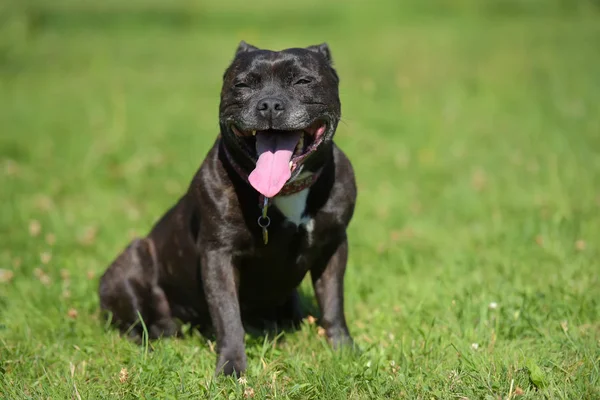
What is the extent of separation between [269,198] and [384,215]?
2890 mm

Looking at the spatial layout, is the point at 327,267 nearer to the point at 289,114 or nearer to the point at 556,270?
the point at 289,114

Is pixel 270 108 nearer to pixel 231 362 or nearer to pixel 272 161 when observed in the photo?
pixel 272 161

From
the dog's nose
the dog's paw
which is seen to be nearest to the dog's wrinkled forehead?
the dog's nose

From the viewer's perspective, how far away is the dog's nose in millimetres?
3555

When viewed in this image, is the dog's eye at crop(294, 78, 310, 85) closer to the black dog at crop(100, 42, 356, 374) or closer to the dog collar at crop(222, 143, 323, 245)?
the black dog at crop(100, 42, 356, 374)

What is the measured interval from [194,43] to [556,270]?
14981mm

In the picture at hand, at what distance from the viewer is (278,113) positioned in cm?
356

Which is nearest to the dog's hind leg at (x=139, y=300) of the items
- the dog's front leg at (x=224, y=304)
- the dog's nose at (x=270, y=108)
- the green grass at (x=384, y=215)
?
the green grass at (x=384, y=215)

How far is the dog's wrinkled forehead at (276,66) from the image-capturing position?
12.4ft

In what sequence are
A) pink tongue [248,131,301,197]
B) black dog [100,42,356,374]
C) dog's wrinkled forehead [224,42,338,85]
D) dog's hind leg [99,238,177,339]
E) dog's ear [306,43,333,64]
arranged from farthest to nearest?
dog's hind leg [99,238,177,339], dog's ear [306,43,333,64], dog's wrinkled forehead [224,42,338,85], black dog [100,42,356,374], pink tongue [248,131,301,197]

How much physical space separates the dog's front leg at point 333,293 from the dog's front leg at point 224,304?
52 centimetres

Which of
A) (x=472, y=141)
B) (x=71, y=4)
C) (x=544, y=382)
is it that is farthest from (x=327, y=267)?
(x=71, y=4)

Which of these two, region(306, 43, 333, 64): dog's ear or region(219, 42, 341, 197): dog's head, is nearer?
region(219, 42, 341, 197): dog's head

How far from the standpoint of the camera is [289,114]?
141 inches
